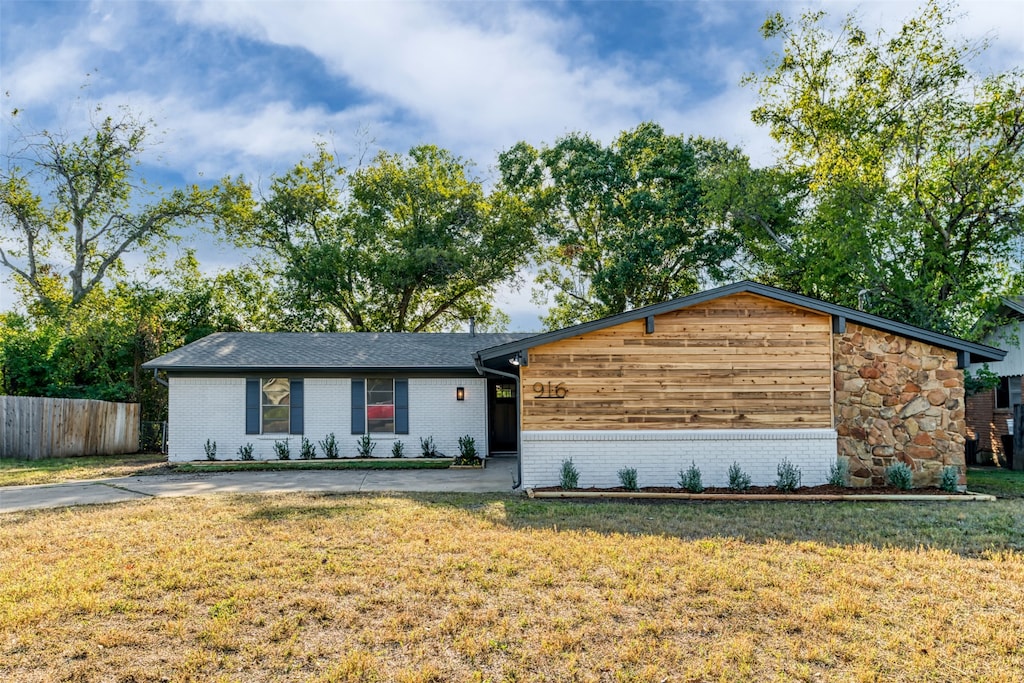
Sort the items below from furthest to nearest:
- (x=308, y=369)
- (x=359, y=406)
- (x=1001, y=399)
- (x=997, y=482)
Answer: (x=1001, y=399) → (x=359, y=406) → (x=308, y=369) → (x=997, y=482)

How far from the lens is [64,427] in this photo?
17.0 m

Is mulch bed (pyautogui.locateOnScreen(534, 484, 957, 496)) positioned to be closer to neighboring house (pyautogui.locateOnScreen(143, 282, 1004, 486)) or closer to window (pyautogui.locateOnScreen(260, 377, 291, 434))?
neighboring house (pyautogui.locateOnScreen(143, 282, 1004, 486))

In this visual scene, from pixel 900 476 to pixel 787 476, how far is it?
67.9 inches

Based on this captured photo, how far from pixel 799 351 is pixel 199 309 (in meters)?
20.7

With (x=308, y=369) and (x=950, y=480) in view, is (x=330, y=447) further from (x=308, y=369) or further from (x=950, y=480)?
(x=950, y=480)

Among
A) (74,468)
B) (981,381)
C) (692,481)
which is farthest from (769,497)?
(74,468)

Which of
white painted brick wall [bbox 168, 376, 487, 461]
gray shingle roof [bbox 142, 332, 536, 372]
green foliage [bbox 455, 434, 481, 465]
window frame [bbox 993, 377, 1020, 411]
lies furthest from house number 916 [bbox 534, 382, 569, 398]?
window frame [bbox 993, 377, 1020, 411]

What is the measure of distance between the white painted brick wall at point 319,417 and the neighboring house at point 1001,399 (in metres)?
13.7

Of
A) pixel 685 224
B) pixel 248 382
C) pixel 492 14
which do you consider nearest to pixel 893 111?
pixel 685 224

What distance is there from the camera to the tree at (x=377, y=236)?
26641mm

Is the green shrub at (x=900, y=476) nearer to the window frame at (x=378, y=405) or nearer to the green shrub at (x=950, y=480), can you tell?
the green shrub at (x=950, y=480)

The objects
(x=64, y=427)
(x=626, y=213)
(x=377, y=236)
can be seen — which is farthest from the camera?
(x=377, y=236)

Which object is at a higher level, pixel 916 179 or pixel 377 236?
pixel 377 236

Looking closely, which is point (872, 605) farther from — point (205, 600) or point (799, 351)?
point (799, 351)
